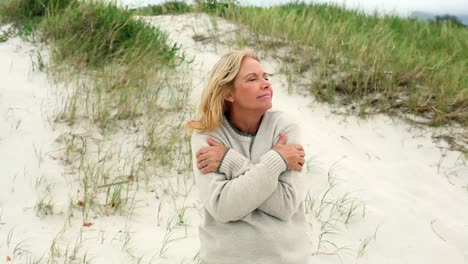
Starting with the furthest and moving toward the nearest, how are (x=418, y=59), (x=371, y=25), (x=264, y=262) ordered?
(x=371, y=25)
(x=418, y=59)
(x=264, y=262)

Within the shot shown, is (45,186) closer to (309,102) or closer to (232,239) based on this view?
(232,239)

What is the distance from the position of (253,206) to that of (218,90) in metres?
0.60

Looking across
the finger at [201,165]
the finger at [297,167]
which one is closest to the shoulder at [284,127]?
the finger at [297,167]

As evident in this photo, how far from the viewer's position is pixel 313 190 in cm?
433

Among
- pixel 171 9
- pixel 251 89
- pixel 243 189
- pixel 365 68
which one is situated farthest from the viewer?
pixel 171 9

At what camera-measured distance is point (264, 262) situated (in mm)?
2301

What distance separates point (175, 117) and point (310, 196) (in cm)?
159

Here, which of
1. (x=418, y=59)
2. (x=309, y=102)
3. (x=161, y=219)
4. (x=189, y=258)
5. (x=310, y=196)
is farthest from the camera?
(x=418, y=59)

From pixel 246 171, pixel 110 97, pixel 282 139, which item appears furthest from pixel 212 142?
pixel 110 97

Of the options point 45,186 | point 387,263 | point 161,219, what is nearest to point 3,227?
point 45,186

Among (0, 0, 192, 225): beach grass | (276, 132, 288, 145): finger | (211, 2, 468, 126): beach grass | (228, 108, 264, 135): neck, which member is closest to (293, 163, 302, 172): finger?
(276, 132, 288, 145): finger

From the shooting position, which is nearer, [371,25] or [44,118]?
[44,118]

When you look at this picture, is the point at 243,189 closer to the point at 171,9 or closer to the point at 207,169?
the point at 207,169

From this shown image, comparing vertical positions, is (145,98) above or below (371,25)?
below
